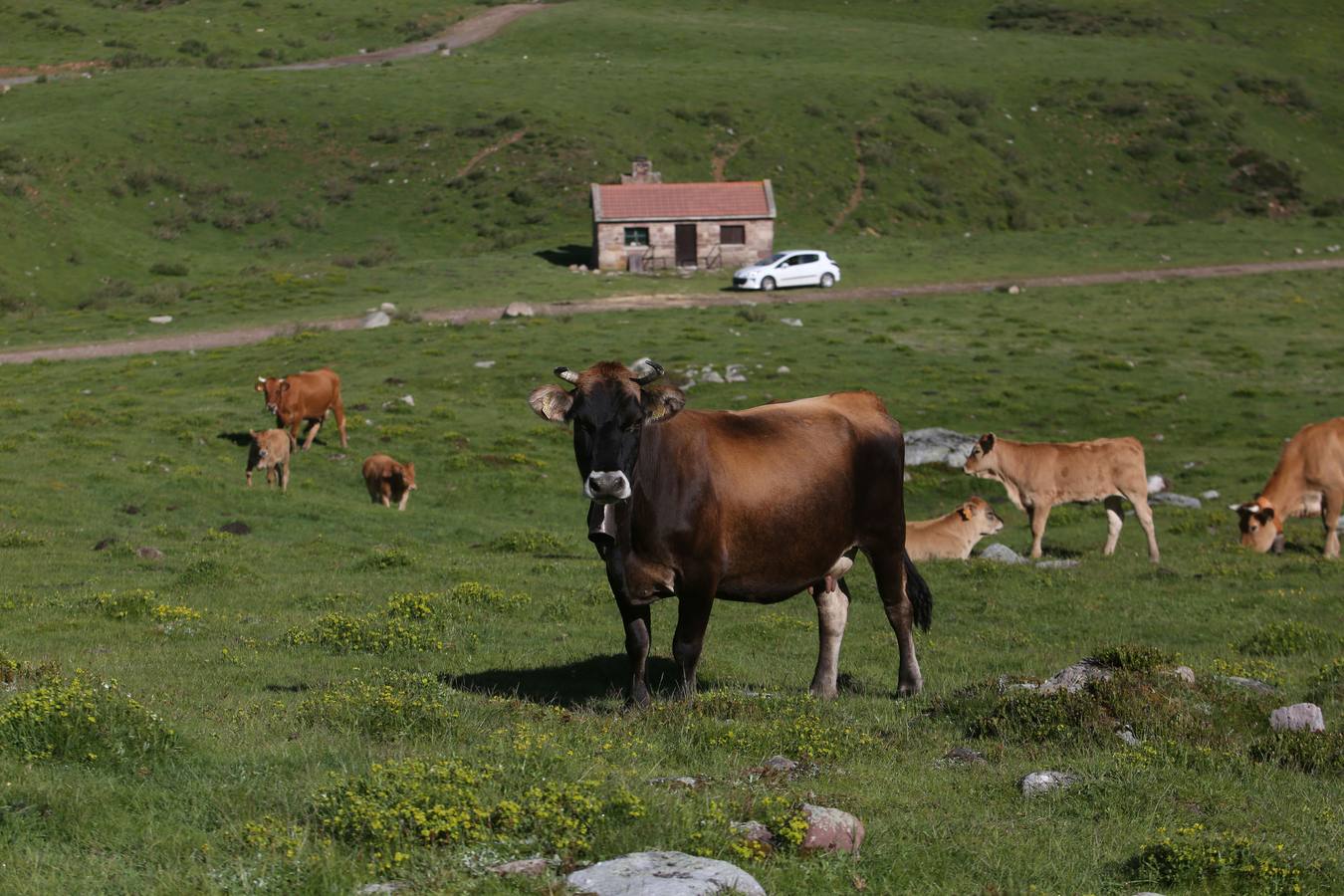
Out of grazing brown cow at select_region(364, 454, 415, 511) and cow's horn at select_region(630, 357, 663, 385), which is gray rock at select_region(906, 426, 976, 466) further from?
cow's horn at select_region(630, 357, 663, 385)

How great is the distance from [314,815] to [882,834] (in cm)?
311

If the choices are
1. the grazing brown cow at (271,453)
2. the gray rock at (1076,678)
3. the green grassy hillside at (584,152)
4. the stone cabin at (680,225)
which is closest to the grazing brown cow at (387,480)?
the grazing brown cow at (271,453)

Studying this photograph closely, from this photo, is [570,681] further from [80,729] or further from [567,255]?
[567,255]

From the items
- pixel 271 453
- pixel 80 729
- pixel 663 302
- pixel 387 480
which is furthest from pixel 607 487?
pixel 663 302

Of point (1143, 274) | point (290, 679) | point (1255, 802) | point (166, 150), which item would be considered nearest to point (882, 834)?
point (1255, 802)

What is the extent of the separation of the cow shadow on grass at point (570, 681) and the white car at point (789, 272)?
53.3 m

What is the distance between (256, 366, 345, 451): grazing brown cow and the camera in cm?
3281

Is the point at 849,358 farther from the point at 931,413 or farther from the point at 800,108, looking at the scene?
the point at 800,108

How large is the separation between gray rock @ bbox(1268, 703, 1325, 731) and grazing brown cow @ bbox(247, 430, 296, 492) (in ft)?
70.6

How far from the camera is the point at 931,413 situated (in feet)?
128

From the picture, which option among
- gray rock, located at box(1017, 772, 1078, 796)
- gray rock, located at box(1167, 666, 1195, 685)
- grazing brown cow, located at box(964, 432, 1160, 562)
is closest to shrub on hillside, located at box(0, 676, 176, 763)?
gray rock, located at box(1017, 772, 1078, 796)

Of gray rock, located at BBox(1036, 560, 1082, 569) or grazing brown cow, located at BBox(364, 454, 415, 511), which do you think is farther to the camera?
grazing brown cow, located at BBox(364, 454, 415, 511)

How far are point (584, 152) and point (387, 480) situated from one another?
68631 millimetres

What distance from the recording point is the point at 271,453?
28.8 metres
